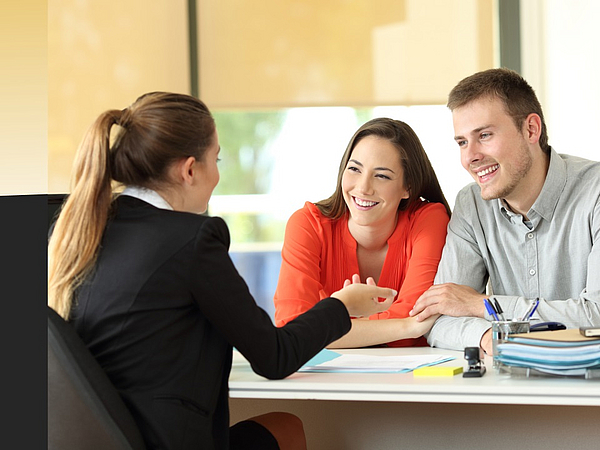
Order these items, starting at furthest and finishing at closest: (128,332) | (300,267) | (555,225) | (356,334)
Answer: (300,267) → (555,225) → (356,334) → (128,332)

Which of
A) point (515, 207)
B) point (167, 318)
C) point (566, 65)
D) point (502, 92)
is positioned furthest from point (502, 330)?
point (566, 65)

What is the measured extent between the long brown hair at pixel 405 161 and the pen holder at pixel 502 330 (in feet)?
3.05

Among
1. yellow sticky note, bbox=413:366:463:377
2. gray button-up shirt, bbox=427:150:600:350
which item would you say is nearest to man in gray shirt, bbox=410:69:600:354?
gray button-up shirt, bbox=427:150:600:350

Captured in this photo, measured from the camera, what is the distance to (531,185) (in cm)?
194

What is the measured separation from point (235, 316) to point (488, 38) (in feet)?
12.4

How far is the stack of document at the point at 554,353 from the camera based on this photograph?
120 cm

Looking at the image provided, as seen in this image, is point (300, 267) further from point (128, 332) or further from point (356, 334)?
point (128, 332)

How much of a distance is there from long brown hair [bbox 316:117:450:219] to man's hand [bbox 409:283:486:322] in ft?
1.65

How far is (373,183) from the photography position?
216 centimetres

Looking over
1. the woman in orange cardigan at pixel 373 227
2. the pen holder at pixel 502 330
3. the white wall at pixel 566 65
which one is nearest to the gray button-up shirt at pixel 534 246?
the woman in orange cardigan at pixel 373 227

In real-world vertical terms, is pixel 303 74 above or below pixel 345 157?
above

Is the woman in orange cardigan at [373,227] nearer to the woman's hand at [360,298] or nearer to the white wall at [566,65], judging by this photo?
the woman's hand at [360,298]

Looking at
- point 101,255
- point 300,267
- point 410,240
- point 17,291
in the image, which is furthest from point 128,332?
point 410,240

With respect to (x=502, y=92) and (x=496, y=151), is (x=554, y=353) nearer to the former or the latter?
(x=496, y=151)
